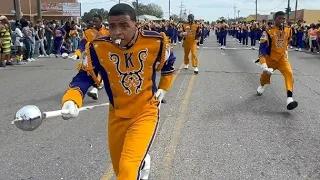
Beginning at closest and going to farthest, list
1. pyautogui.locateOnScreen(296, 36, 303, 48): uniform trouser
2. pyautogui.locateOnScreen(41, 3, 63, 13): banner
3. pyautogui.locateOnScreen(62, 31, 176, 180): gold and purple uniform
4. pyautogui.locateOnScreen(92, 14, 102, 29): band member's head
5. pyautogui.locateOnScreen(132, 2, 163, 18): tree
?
pyautogui.locateOnScreen(62, 31, 176, 180): gold and purple uniform
pyautogui.locateOnScreen(92, 14, 102, 29): band member's head
pyautogui.locateOnScreen(296, 36, 303, 48): uniform trouser
pyautogui.locateOnScreen(41, 3, 63, 13): banner
pyautogui.locateOnScreen(132, 2, 163, 18): tree

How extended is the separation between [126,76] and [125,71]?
1.7 inches

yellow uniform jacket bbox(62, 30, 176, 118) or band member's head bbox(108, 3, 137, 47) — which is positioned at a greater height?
band member's head bbox(108, 3, 137, 47)

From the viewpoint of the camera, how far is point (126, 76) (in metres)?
3.52

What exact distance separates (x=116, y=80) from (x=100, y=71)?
0.20 metres

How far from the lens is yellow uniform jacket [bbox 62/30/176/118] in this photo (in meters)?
3.51

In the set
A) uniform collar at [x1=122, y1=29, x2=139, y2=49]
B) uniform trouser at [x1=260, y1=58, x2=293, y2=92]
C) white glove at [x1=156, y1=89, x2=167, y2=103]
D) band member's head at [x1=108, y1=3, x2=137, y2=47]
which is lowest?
uniform trouser at [x1=260, y1=58, x2=293, y2=92]

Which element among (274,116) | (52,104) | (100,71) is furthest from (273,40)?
(100,71)

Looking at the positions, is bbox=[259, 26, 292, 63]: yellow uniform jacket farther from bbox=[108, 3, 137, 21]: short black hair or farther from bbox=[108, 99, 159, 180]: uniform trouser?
bbox=[108, 3, 137, 21]: short black hair

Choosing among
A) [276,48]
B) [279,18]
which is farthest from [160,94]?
[276,48]

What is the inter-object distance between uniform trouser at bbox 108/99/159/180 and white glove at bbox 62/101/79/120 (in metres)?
0.46

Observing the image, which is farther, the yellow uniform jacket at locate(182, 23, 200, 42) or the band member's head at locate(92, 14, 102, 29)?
the yellow uniform jacket at locate(182, 23, 200, 42)

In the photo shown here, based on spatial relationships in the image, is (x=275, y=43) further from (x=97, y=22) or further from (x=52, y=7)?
(x=52, y=7)

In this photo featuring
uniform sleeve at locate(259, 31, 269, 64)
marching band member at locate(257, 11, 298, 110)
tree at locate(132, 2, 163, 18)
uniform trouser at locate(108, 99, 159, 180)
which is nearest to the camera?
uniform trouser at locate(108, 99, 159, 180)

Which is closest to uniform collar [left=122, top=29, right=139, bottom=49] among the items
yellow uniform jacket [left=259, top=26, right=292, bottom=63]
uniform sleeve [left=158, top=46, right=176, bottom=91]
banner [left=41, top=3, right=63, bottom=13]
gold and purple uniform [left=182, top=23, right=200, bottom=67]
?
uniform sleeve [left=158, top=46, right=176, bottom=91]
